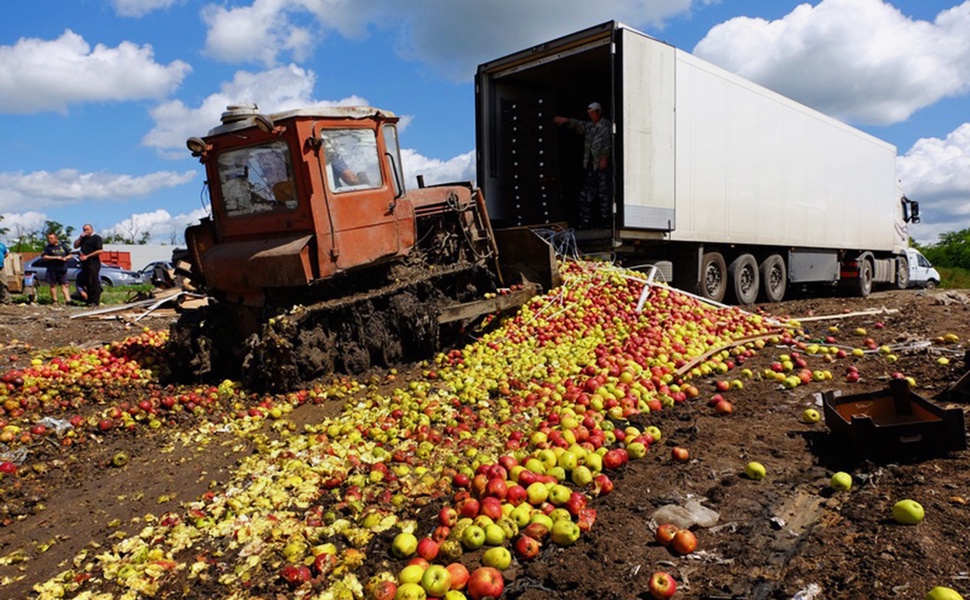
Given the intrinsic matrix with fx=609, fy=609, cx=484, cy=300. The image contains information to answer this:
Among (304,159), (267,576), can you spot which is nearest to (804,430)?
(267,576)

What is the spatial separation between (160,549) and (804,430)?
4818mm

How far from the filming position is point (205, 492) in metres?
4.65

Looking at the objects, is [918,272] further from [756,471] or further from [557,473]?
[557,473]

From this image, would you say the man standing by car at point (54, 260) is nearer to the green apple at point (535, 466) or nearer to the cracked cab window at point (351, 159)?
the cracked cab window at point (351, 159)

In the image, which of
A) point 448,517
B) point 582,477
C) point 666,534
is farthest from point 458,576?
point 582,477

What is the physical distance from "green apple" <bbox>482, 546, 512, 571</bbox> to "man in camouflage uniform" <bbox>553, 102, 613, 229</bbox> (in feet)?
26.5

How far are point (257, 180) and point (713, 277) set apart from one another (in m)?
9.33

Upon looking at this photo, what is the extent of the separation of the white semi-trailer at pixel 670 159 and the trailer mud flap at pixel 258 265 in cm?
540

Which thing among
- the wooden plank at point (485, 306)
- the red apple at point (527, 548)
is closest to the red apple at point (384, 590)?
the red apple at point (527, 548)

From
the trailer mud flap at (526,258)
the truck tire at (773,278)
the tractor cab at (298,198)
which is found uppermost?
the tractor cab at (298,198)

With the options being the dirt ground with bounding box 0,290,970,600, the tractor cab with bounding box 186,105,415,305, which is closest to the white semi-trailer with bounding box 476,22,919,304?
the tractor cab with bounding box 186,105,415,305

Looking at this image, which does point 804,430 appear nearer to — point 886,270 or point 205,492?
point 205,492

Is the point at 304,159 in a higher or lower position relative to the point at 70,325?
higher

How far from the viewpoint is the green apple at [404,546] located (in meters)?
3.44
